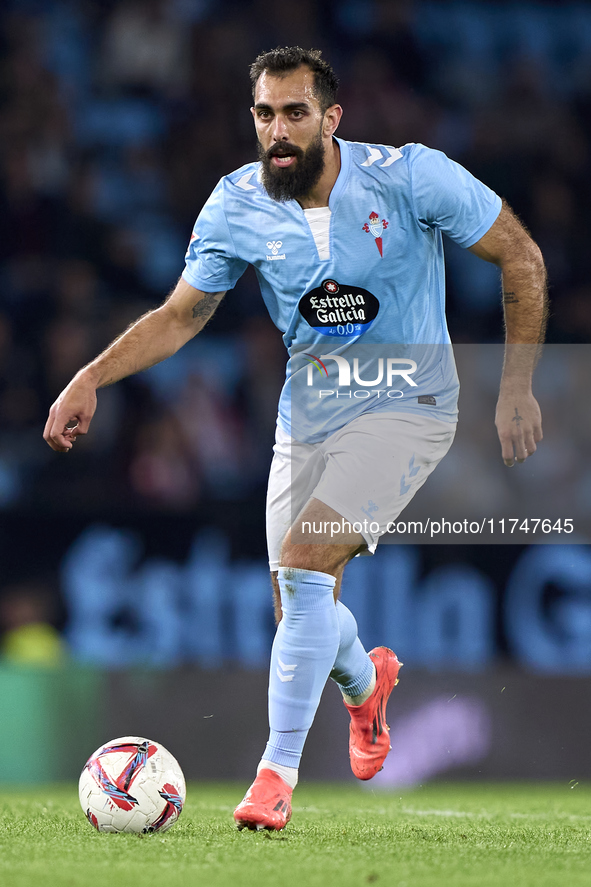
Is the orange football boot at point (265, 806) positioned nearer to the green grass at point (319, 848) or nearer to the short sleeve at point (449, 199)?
the green grass at point (319, 848)

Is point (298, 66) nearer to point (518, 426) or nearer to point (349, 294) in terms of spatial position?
point (349, 294)

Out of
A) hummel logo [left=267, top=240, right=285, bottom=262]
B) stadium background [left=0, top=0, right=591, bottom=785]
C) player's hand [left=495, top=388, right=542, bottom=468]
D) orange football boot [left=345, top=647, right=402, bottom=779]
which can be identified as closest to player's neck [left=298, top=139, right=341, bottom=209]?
hummel logo [left=267, top=240, right=285, bottom=262]

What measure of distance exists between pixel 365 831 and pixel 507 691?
3.18 m

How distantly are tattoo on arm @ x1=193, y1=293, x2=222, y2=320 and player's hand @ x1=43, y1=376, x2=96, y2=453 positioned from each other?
63 centimetres

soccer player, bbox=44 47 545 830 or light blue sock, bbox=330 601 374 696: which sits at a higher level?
soccer player, bbox=44 47 545 830

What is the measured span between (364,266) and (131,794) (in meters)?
1.83

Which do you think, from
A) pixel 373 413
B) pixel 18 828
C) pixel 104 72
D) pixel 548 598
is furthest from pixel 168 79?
pixel 18 828

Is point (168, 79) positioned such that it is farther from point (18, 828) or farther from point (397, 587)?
point (18, 828)

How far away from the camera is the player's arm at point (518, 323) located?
4.08 metres

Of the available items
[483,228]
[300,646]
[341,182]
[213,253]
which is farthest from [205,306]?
[300,646]

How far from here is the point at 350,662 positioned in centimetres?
431

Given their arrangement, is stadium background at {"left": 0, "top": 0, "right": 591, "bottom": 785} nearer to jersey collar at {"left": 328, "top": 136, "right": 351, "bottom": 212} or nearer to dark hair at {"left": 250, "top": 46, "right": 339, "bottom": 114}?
jersey collar at {"left": 328, "top": 136, "right": 351, "bottom": 212}

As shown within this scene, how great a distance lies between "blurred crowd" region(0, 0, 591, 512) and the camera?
8.33 meters

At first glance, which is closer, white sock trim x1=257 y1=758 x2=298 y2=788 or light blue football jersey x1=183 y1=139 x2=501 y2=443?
white sock trim x1=257 y1=758 x2=298 y2=788
